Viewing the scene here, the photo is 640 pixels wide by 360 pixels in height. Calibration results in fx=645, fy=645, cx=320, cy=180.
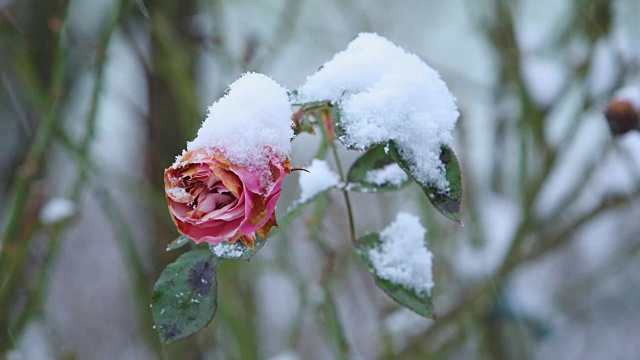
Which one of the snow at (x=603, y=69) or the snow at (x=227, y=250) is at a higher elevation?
the snow at (x=603, y=69)

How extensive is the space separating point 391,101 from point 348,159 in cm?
225

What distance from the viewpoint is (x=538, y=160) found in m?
1.88

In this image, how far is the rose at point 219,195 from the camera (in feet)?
1.82

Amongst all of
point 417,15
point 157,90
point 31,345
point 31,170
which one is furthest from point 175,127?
point 417,15

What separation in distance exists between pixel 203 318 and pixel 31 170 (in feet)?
2.58

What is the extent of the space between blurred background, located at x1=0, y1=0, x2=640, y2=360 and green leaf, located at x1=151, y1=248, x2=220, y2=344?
0.96 ft

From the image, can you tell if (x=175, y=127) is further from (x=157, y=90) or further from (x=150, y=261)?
(x=150, y=261)

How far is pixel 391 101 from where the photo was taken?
2.03ft

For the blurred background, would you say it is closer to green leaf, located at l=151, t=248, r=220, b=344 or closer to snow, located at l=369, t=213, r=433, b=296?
snow, located at l=369, t=213, r=433, b=296

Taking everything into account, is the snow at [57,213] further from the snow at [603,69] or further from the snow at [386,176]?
the snow at [603,69]

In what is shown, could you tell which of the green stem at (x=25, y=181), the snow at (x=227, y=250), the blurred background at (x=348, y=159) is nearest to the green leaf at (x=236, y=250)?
the snow at (x=227, y=250)

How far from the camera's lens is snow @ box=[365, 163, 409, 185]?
780mm

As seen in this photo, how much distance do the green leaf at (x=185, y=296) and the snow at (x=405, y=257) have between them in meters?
0.20

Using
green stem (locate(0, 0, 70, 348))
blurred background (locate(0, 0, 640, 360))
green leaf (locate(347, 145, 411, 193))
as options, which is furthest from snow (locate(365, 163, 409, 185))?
green stem (locate(0, 0, 70, 348))
